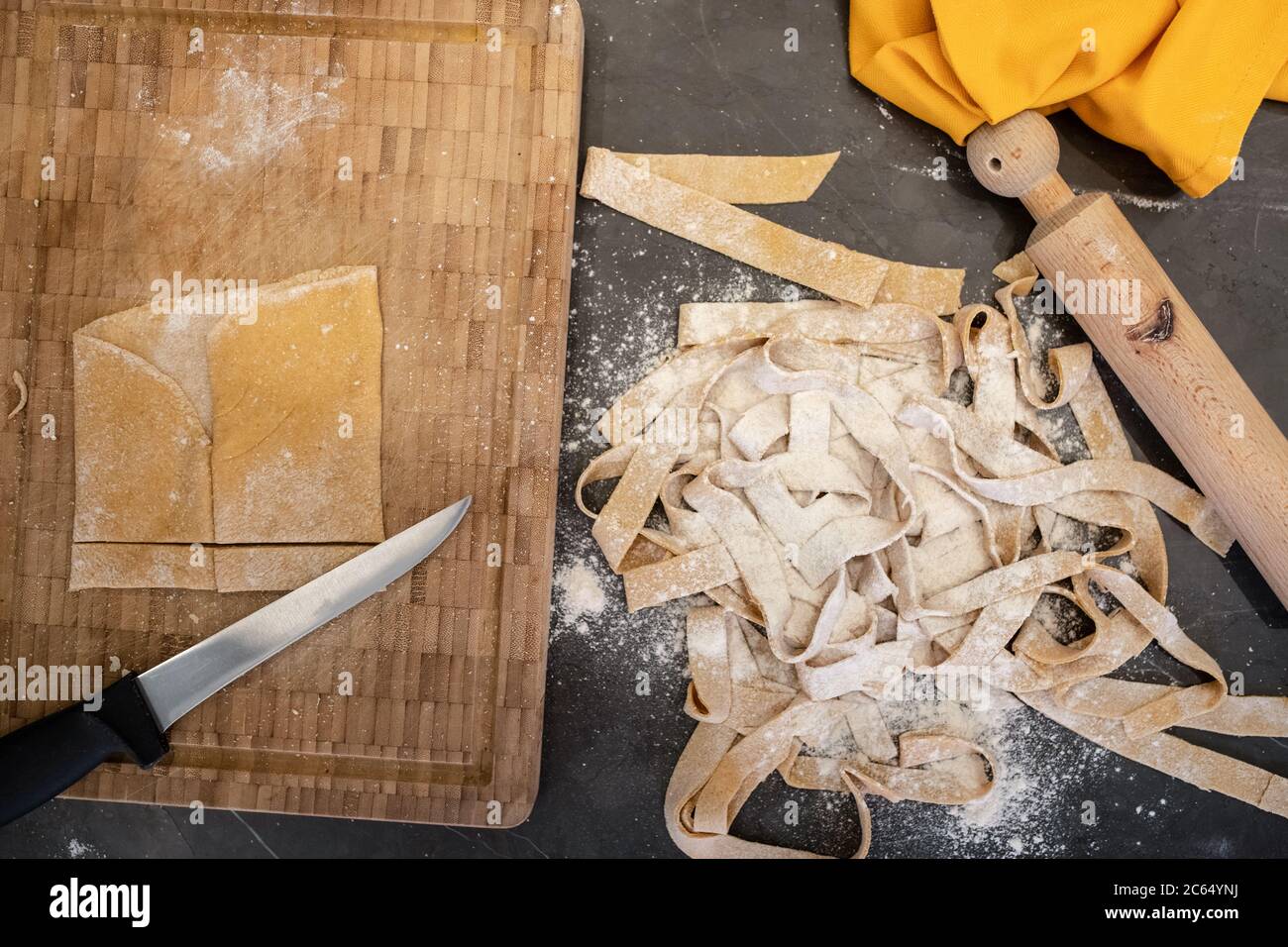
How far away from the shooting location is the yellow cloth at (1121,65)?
1755 mm

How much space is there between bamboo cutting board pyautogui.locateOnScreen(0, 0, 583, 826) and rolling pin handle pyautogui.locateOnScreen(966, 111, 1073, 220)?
97 centimetres

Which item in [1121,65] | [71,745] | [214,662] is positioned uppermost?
[1121,65]

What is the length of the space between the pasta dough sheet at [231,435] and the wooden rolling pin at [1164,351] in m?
1.57

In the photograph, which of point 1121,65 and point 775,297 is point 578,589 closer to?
point 775,297

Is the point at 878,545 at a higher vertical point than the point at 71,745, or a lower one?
higher

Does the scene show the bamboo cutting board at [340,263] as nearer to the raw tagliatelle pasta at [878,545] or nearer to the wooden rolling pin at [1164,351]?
the raw tagliatelle pasta at [878,545]

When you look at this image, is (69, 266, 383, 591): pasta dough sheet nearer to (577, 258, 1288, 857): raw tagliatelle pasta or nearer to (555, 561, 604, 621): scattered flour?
(555, 561, 604, 621): scattered flour

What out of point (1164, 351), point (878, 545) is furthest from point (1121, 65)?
point (878, 545)

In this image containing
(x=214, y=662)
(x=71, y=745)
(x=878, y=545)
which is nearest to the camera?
(x=71, y=745)

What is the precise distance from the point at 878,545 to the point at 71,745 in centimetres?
180

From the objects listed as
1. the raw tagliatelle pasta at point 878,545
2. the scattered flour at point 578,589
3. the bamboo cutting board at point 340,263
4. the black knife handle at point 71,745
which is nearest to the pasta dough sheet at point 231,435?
the bamboo cutting board at point 340,263

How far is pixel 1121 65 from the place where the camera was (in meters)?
1.80

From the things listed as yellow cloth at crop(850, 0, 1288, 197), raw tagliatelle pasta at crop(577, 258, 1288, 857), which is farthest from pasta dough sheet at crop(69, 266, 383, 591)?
yellow cloth at crop(850, 0, 1288, 197)
